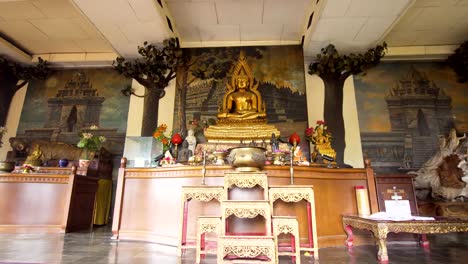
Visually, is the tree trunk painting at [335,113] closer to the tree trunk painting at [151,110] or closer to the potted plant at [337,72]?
the potted plant at [337,72]

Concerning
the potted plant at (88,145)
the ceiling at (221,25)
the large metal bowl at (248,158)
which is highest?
the ceiling at (221,25)

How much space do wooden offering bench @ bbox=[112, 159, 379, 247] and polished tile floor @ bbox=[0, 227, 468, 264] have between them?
17 centimetres

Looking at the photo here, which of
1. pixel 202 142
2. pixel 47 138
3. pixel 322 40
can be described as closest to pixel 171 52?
pixel 202 142

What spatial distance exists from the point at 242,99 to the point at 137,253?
3253 millimetres

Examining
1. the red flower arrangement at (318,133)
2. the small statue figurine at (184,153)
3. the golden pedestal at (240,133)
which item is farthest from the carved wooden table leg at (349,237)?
the small statue figurine at (184,153)

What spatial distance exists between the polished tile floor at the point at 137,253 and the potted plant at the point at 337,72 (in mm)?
2281

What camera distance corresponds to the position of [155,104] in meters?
4.94

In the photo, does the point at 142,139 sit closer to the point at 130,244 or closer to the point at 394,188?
the point at 130,244

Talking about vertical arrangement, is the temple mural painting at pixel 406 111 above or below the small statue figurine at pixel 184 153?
above

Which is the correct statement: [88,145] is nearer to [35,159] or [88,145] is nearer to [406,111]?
[35,159]

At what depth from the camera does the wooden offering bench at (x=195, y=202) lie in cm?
Answer: 250

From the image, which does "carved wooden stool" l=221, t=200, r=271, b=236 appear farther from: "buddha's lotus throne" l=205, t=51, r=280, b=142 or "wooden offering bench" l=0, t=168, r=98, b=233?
"wooden offering bench" l=0, t=168, r=98, b=233

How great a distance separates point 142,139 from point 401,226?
3.27 metres

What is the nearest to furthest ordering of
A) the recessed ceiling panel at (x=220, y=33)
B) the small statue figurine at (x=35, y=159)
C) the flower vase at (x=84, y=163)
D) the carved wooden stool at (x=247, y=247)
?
the carved wooden stool at (x=247, y=247) < the flower vase at (x=84, y=163) < the small statue figurine at (x=35, y=159) < the recessed ceiling panel at (x=220, y=33)
